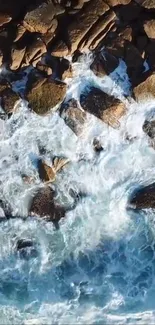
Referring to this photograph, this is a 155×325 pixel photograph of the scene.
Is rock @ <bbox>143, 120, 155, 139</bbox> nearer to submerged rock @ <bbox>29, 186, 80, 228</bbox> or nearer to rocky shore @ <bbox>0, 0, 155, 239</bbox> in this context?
rocky shore @ <bbox>0, 0, 155, 239</bbox>

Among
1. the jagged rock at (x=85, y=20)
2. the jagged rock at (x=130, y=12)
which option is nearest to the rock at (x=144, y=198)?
the jagged rock at (x=85, y=20)

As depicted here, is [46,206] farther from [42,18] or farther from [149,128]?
[42,18]

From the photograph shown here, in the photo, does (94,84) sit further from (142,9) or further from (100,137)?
(142,9)

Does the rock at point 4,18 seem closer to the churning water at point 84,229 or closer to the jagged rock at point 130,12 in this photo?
the churning water at point 84,229

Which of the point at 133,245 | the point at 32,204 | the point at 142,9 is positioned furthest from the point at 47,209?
the point at 142,9

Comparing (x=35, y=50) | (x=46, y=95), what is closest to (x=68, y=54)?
(x=35, y=50)

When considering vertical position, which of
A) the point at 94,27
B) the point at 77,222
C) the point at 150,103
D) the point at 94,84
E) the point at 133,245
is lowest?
the point at 133,245
